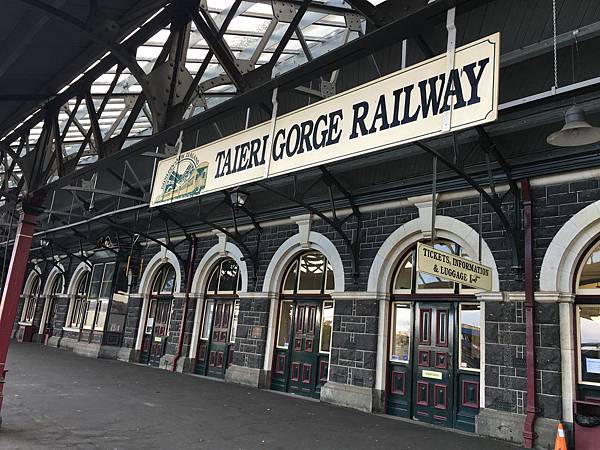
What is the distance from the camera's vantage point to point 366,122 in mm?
3000

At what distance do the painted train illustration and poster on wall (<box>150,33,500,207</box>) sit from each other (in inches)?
0.4

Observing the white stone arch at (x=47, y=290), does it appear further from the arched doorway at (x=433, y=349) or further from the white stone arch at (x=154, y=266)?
the arched doorway at (x=433, y=349)

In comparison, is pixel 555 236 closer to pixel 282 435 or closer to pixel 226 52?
pixel 282 435

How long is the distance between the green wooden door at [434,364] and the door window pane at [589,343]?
190 centimetres

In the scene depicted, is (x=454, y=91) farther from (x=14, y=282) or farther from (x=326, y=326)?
(x=326, y=326)

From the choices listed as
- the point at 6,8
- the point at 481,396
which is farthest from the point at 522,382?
the point at 6,8

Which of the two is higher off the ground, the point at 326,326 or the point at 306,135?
the point at 306,135

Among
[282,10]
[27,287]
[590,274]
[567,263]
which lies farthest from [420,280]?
[27,287]

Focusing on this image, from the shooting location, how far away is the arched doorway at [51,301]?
65.4ft

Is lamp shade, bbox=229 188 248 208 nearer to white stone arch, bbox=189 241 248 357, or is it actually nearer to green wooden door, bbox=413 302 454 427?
white stone arch, bbox=189 241 248 357

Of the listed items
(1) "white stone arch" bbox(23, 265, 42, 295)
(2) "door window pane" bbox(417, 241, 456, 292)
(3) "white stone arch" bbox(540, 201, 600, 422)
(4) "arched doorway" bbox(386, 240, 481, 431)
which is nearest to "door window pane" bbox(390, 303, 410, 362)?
(4) "arched doorway" bbox(386, 240, 481, 431)

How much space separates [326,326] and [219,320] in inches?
141

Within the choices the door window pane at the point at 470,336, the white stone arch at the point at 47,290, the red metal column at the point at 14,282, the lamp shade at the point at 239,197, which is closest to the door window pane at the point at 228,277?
the lamp shade at the point at 239,197

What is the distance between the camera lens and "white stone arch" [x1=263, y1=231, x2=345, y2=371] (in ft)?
32.0
